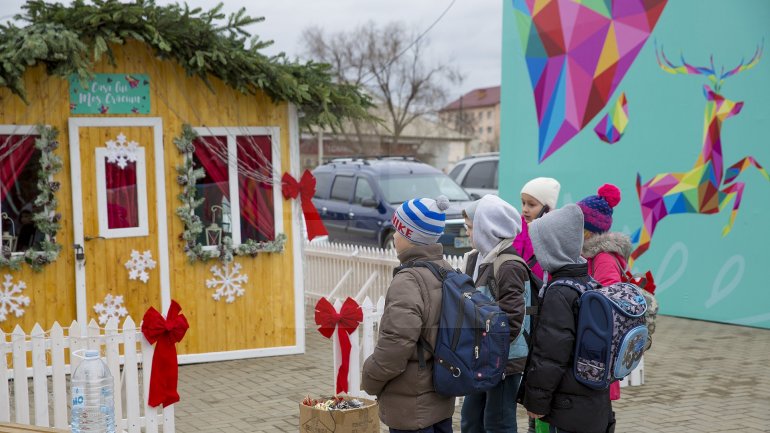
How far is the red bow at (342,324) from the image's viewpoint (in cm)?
634

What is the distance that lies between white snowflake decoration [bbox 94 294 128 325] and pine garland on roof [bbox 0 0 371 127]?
6.96 ft

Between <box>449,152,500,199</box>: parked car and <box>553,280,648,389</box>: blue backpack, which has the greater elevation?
<box>449,152,500,199</box>: parked car

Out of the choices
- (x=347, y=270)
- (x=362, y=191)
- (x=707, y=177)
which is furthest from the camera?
(x=362, y=191)

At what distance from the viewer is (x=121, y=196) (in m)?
8.30

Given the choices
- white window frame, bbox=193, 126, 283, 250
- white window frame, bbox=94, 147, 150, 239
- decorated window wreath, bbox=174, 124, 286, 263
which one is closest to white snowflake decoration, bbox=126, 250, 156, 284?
white window frame, bbox=94, 147, 150, 239

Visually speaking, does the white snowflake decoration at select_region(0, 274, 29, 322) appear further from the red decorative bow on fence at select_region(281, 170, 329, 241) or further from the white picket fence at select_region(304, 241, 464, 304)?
the white picket fence at select_region(304, 241, 464, 304)

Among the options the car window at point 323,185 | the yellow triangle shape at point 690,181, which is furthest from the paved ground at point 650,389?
the car window at point 323,185

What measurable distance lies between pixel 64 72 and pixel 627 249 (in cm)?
481

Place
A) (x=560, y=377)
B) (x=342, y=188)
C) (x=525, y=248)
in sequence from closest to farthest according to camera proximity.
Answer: (x=560, y=377) → (x=525, y=248) → (x=342, y=188)

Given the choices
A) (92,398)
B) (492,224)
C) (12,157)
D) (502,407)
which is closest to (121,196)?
(12,157)

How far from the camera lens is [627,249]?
5613mm

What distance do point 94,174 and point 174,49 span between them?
4.56 feet

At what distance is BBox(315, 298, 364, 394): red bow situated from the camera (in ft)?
20.8

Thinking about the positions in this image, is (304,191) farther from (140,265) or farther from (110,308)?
(110,308)
